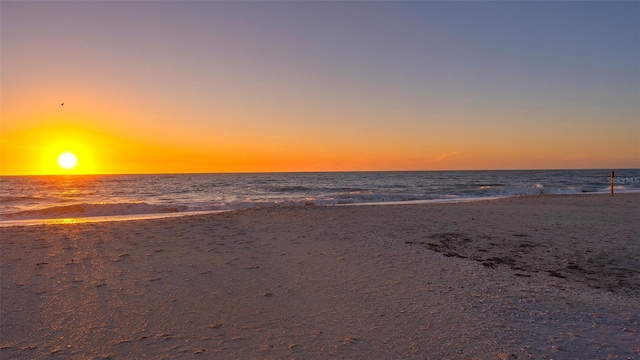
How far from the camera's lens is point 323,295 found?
582 centimetres

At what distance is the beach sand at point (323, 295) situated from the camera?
165 inches

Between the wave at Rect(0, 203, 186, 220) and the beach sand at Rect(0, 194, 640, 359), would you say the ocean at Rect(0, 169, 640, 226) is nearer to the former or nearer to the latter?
the wave at Rect(0, 203, 186, 220)

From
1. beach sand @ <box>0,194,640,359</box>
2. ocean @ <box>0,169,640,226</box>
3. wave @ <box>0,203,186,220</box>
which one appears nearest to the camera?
beach sand @ <box>0,194,640,359</box>

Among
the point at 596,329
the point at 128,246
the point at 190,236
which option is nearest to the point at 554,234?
the point at 596,329

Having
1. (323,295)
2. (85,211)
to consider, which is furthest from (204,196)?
(323,295)

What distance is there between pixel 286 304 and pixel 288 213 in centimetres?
1104

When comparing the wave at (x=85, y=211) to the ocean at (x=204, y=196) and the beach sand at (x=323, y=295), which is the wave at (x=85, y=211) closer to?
the ocean at (x=204, y=196)

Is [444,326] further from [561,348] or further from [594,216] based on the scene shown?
[594,216]

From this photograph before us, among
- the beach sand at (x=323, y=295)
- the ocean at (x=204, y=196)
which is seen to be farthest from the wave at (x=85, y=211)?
the beach sand at (x=323, y=295)

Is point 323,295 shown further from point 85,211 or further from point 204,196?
point 204,196

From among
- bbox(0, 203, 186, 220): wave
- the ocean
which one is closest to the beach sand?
bbox(0, 203, 186, 220): wave

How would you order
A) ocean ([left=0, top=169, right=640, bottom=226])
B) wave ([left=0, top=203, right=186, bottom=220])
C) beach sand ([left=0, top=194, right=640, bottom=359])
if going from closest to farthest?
beach sand ([left=0, top=194, right=640, bottom=359]) < wave ([left=0, top=203, right=186, bottom=220]) < ocean ([left=0, top=169, right=640, bottom=226])

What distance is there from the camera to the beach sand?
4.20m

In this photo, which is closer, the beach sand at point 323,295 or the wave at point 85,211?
the beach sand at point 323,295
